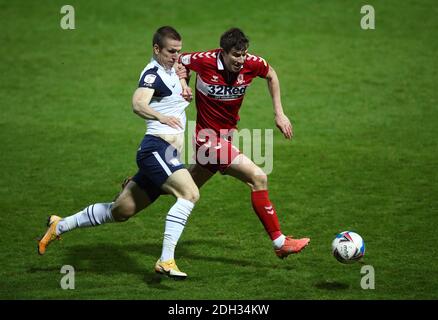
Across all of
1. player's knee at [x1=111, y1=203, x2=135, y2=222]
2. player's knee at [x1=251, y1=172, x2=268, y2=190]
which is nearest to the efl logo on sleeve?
player's knee at [x1=251, y1=172, x2=268, y2=190]

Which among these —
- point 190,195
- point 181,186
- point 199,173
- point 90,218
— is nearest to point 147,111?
point 181,186

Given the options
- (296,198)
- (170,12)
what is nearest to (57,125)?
(296,198)

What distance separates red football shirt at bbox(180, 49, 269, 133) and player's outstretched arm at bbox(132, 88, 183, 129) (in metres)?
1.13

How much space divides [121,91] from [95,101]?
0.77 meters

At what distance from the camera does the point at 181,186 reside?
8.42 m

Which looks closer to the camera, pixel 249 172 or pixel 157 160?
pixel 157 160

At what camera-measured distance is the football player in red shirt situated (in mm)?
9016

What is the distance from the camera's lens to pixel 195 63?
936cm

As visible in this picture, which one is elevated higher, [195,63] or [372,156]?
[195,63]

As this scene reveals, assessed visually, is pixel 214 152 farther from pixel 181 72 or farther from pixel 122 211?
pixel 122 211

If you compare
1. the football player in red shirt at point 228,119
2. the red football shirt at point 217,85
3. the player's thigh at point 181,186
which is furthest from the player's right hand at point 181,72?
the player's thigh at point 181,186

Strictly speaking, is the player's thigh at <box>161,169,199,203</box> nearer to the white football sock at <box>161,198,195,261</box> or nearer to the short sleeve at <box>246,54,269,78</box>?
the white football sock at <box>161,198,195,261</box>

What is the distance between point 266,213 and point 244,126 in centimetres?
608

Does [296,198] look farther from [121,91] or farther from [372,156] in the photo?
[121,91]
